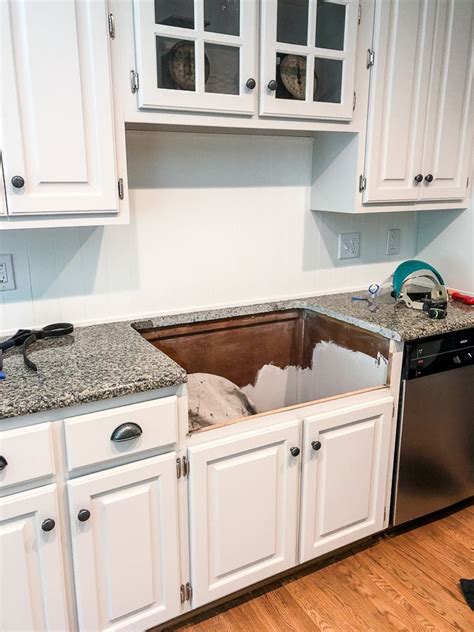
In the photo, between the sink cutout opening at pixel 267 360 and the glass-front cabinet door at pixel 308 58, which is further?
the sink cutout opening at pixel 267 360

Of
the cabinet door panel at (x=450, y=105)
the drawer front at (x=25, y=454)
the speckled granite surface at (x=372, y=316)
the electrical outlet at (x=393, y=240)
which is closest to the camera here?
the drawer front at (x=25, y=454)

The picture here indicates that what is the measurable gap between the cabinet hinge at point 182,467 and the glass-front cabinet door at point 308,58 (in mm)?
1132

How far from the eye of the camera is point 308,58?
5.50ft

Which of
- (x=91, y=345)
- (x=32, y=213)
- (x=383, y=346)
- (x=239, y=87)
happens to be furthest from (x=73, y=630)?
(x=239, y=87)

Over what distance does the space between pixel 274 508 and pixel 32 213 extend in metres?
1.18

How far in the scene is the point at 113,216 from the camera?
1.52 meters

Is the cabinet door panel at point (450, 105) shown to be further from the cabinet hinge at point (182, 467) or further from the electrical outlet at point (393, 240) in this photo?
the cabinet hinge at point (182, 467)

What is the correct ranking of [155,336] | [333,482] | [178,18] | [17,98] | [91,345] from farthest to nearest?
1. [155,336]
2. [333,482]
3. [91,345]
4. [178,18]
5. [17,98]

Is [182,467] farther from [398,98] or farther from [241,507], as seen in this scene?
[398,98]

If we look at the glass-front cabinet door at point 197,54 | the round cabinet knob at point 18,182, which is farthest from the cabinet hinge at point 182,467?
the glass-front cabinet door at point 197,54

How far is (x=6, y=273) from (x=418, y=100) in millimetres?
1643

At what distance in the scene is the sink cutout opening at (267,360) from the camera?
185cm

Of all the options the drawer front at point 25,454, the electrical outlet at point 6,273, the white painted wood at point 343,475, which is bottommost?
the white painted wood at point 343,475

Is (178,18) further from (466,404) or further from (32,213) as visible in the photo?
(466,404)
